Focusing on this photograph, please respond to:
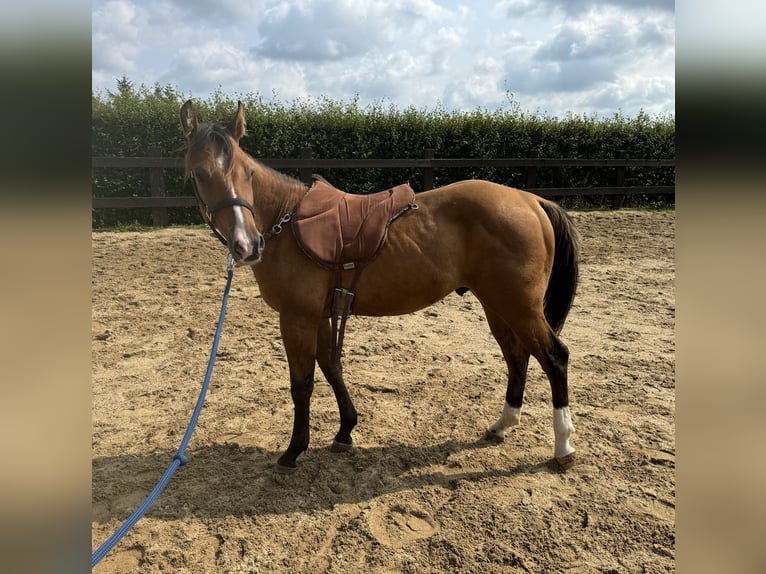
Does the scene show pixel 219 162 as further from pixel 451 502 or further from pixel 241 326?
pixel 241 326

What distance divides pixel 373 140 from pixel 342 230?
31.9 ft

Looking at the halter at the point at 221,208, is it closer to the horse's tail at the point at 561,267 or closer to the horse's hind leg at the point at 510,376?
the horse's hind leg at the point at 510,376

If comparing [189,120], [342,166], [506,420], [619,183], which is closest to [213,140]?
[189,120]

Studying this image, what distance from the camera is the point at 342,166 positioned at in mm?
9805

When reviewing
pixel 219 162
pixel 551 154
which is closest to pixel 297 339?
pixel 219 162

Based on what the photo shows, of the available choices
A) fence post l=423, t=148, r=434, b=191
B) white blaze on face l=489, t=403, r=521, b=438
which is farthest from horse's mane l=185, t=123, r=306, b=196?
fence post l=423, t=148, r=434, b=191

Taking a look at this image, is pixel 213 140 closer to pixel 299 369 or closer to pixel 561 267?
pixel 299 369

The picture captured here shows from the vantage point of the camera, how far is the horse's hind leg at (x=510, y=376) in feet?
10.5

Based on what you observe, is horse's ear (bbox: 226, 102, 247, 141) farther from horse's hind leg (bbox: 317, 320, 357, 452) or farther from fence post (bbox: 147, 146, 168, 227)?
fence post (bbox: 147, 146, 168, 227)

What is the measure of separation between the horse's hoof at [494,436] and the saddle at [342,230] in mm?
1219

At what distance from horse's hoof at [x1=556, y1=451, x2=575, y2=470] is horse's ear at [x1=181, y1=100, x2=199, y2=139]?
2.83 meters

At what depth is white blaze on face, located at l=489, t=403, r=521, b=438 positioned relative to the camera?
3178mm
